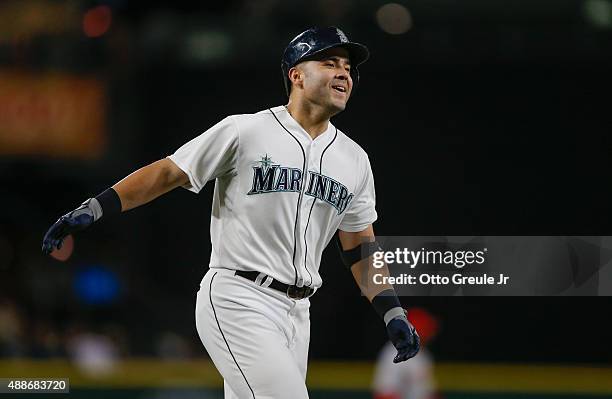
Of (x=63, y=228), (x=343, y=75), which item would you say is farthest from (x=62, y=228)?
(x=343, y=75)

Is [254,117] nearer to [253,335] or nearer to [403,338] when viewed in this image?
[253,335]

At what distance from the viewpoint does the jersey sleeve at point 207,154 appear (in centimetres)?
309

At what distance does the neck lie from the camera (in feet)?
10.9

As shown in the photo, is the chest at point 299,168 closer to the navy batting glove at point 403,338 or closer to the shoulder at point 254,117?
the shoulder at point 254,117

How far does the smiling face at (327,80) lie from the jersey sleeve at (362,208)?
286mm

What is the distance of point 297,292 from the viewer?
3203 millimetres

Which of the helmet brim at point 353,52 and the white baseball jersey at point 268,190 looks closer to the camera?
the white baseball jersey at point 268,190

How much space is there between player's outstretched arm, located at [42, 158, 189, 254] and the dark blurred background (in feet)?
18.9

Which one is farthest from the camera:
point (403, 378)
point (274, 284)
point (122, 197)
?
point (403, 378)

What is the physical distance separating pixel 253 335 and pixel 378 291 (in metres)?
0.61

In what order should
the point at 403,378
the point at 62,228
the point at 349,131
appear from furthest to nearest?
the point at 349,131
the point at 403,378
the point at 62,228

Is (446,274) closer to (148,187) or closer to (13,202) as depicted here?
(148,187)

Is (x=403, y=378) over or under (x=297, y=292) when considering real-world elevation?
under

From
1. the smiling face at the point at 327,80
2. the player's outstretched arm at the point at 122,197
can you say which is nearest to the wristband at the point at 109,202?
the player's outstretched arm at the point at 122,197
